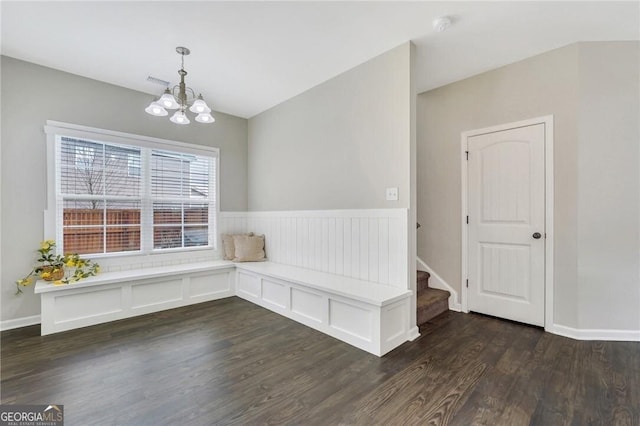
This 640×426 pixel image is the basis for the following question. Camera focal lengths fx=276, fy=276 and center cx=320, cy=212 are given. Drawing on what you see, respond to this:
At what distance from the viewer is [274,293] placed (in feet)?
10.8

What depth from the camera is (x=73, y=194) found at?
3.09m

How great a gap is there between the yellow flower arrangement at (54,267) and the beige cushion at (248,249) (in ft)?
5.40

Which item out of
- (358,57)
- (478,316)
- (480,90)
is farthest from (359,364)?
(480,90)

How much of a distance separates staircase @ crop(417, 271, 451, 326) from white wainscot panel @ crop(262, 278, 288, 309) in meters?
1.47

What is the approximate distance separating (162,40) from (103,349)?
2.74 metres

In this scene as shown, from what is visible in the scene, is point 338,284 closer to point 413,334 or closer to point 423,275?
point 413,334

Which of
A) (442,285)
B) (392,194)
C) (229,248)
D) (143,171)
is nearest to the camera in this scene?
(392,194)

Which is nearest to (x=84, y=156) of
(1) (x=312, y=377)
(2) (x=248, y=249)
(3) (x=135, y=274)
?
(3) (x=135, y=274)

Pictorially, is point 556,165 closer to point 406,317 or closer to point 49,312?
point 406,317

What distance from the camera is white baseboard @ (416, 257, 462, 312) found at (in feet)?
10.8

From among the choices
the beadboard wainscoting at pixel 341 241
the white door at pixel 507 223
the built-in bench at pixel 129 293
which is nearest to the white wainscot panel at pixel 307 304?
the beadboard wainscoting at pixel 341 241

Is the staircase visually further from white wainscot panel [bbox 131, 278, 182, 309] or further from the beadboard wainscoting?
white wainscot panel [bbox 131, 278, 182, 309]

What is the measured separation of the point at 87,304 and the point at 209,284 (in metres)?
1.24
